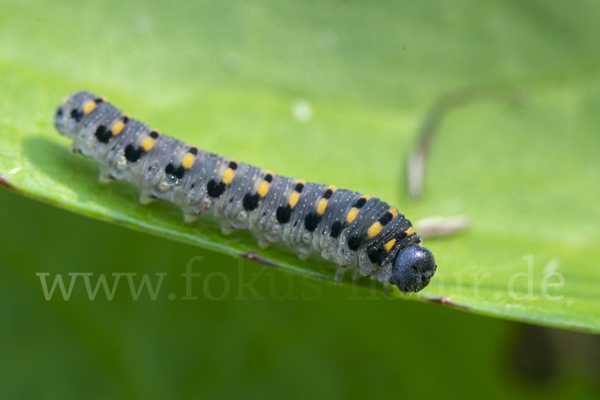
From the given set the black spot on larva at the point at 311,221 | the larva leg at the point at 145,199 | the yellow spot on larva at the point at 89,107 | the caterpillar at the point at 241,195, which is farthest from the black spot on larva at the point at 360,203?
the yellow spot on larva at the point at 89,107

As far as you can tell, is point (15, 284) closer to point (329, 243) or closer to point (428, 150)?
point (329, 243)

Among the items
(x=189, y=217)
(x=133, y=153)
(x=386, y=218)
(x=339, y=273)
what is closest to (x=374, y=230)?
(x=386, y=218)

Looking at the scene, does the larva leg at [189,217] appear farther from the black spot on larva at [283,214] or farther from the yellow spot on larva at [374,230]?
the yellow spot on larva at [374,230]

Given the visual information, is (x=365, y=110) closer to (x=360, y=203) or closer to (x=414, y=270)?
(x=360, y=203)

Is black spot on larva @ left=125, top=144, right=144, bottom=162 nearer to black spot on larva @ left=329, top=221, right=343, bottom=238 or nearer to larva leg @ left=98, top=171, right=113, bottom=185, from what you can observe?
larva leg @ left=98, top=171, right=113, bottom=185

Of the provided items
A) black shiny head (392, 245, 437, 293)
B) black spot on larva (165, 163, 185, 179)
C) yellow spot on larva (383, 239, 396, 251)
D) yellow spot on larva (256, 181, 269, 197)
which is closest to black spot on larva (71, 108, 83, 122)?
black spot on larva (165, 163, 185, 179)

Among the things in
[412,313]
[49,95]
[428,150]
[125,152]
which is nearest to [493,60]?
[428,150]
